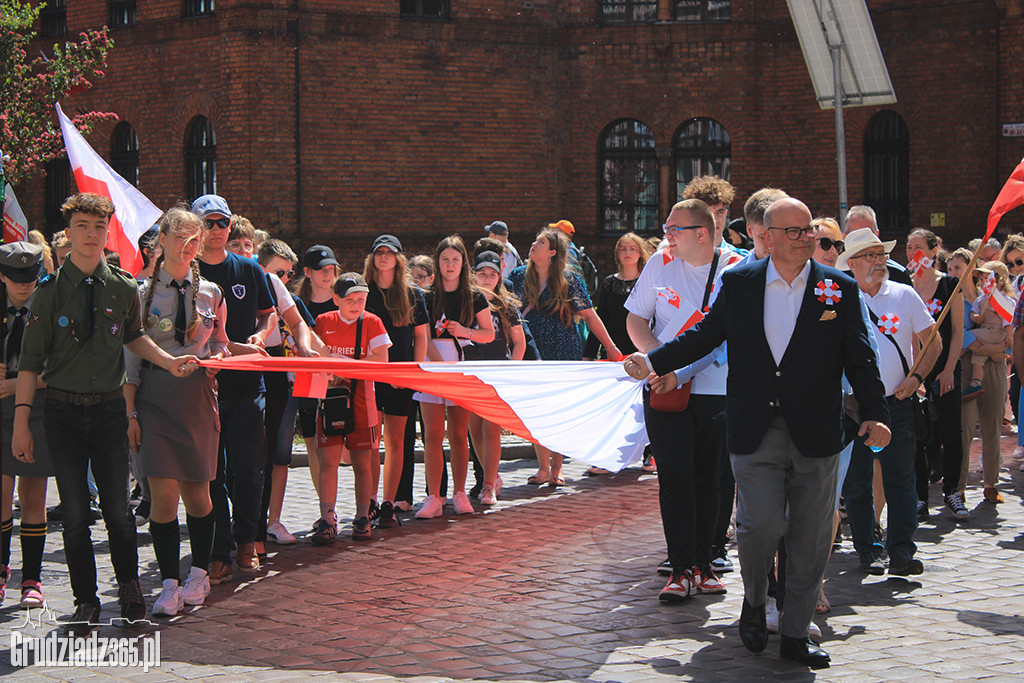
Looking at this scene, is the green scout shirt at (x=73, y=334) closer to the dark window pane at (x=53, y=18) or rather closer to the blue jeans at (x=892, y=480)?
Result: the blue jeans at (x=892, y=480)

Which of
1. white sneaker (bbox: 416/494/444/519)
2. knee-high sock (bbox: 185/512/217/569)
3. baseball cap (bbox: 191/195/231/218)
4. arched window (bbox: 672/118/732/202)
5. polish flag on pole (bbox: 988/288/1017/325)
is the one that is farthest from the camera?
arched window (bbox: 672/118/732/202)

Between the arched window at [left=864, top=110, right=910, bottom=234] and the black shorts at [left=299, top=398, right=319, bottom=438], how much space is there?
1714 cm

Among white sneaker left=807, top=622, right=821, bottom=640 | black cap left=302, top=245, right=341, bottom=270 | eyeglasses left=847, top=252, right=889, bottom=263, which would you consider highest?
black cap left=302, top=245, right=341, bottom=270

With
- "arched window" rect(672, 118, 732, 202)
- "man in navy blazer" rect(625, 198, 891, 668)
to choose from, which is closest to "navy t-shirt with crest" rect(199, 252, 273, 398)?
"man in navy blazer" rect(625, 198, 891, 668)

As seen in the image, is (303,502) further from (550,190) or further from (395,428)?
(550,190)

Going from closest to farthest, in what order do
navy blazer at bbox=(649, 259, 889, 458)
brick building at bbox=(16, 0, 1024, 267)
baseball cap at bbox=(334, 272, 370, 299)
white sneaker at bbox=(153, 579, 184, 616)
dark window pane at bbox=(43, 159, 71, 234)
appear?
1. navy blazer at bbox=(649, 259, 889, 458)
2. white sneaker at bbox=(153, 579, 184, 616)
3. baseball cap at bbox=(334, 272, 370, 299)
4. brick building at bbox=(16, 0, 1024, 267)
5. dark window pane at bbox=(43, 159, 71, 234)

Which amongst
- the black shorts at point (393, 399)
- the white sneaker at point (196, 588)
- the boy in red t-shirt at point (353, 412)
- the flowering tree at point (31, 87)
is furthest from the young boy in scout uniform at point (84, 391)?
the flowering tree at point (31, 87)

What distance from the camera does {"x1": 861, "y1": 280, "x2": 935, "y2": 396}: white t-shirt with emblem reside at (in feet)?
24.2

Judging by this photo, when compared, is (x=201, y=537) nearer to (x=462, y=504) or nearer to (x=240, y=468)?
(x=240, y=468)

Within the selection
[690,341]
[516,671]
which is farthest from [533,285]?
[516,671]

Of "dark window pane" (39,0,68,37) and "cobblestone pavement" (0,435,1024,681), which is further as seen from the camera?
"dark window pane" (39,0,68,37)

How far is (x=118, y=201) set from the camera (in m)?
8.96

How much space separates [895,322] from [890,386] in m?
0.40

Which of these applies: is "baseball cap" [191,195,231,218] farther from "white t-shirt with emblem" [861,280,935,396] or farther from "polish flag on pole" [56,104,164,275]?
"white t-shirt with emblem" [861,280,935,396]
